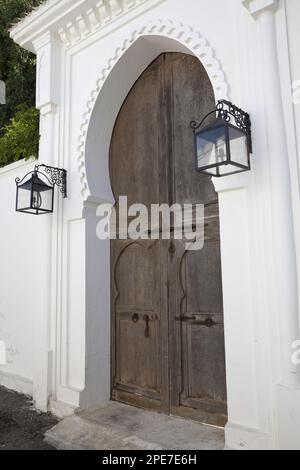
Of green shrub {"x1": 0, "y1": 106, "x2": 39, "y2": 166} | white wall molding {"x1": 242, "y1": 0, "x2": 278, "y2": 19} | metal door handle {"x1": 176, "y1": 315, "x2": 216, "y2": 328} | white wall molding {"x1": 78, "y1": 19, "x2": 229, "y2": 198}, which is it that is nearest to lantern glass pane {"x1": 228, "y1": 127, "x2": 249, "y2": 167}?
white wall molding {"x1": 78, "y1": 19, "x2": 229, "y2": 198}

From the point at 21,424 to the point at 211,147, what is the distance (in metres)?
3.39

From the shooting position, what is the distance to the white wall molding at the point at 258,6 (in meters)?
2.94

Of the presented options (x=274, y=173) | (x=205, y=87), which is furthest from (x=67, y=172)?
(x=274, y=173)

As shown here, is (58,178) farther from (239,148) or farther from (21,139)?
(239,148)

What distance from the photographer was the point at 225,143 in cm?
275

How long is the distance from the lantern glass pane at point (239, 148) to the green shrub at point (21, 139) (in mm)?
3216

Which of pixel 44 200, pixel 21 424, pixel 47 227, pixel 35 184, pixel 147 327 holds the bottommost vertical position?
pixel 21 424

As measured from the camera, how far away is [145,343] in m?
4.02

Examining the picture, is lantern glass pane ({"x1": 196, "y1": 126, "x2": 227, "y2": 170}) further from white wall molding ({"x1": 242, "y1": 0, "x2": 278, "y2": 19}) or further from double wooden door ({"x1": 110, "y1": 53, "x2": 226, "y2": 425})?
white wall molding ({"x1": 242, "y1": 0, "x2": 278, "y2": 19})

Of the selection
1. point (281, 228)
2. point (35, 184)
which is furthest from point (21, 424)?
point (281, 228)

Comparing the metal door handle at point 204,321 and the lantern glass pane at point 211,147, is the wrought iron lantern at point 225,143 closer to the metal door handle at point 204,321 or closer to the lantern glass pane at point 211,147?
the lantern glass pane at point 211,147

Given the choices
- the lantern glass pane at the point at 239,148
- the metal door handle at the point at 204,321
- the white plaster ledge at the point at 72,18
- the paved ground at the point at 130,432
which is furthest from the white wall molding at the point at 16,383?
the white plaster ledge at the point at 72,18
